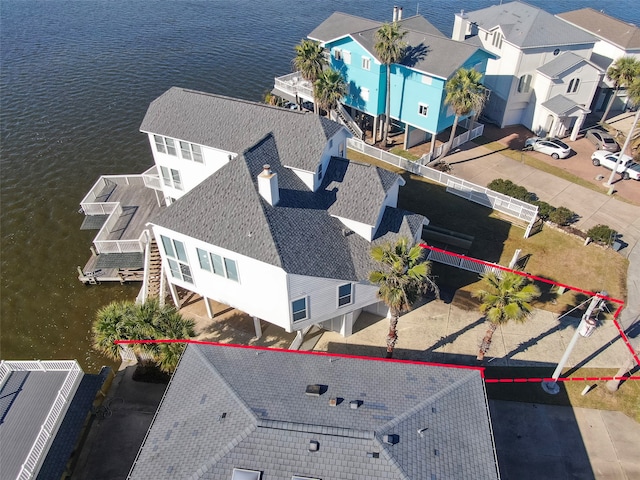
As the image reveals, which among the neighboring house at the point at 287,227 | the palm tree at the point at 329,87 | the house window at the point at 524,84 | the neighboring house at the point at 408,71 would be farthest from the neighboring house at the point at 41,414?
the house window at the point at 524,84

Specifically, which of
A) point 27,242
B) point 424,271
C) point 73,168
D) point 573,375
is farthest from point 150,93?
point 573,375

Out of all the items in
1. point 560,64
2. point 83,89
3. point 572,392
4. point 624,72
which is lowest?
point 572,392

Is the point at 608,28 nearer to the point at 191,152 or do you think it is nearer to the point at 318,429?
the point at 191,152

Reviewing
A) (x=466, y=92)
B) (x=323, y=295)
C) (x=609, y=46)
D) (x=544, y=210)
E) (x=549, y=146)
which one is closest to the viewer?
(x=323, y=295)

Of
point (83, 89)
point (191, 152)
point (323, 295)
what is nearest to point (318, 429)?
point (323, 295)

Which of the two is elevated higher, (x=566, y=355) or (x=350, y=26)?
(x=350, y=26)

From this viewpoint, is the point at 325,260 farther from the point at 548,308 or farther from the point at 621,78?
the point at 621,78

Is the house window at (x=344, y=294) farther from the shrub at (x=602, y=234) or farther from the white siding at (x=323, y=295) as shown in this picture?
the shrub at (x=602, y=234)

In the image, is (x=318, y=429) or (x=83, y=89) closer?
(x=318, y=429)
